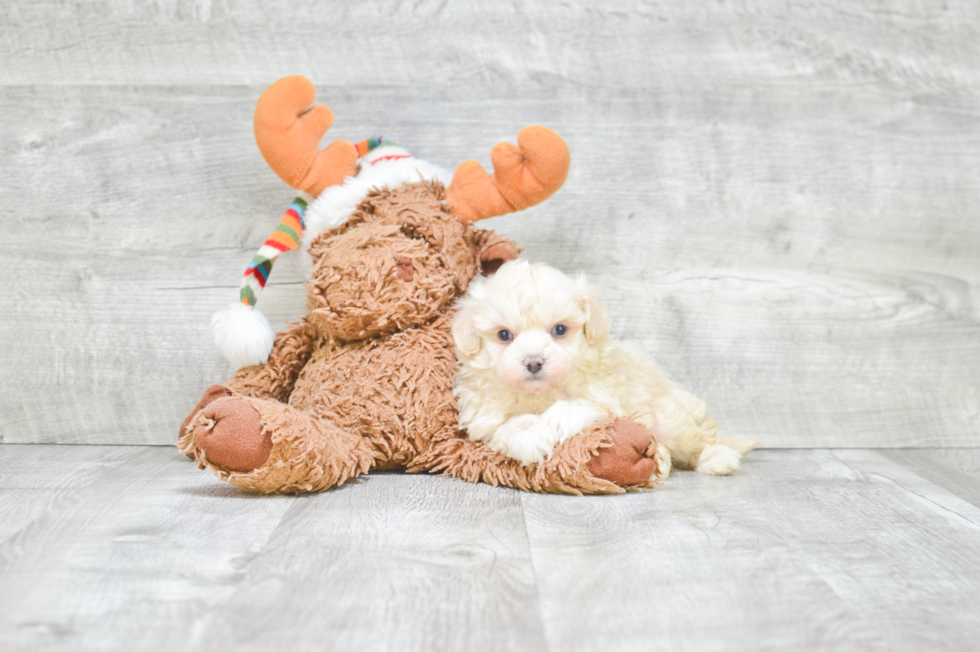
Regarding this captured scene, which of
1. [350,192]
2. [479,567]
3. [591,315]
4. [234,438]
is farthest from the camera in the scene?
[350,192]

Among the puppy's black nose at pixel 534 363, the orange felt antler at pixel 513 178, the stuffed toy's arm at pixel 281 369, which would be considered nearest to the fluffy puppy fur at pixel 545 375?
the puppy's black nose at pixel 534 363

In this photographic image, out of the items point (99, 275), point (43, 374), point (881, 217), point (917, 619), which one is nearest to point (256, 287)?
point (99, 275)

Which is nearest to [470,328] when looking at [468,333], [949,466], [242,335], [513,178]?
[468,333]

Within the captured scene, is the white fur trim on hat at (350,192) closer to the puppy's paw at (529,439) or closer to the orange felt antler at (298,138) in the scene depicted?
the orange felt antler at (298,138)

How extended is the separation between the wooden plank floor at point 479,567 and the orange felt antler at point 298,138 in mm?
445

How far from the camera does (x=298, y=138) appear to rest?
3.67 feet

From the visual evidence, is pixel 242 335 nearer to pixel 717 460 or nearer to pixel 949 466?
pixel 717 460

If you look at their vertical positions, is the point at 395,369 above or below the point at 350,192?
below

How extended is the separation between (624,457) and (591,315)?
0.62ft

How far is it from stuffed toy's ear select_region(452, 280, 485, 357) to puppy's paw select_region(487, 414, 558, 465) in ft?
0.36

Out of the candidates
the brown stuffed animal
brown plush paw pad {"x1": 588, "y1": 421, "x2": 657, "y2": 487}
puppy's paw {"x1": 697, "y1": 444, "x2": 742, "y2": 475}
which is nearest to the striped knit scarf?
the brown stuffed animal

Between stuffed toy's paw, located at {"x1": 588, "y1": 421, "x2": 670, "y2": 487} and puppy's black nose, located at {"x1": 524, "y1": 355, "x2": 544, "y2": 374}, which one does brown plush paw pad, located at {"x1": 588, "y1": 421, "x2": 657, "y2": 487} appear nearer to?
stuffed toy's paw, located at {"x1": 588, "y1": 421, "x2": 670, "y2": 487}

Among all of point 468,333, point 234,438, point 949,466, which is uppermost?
point 468,333

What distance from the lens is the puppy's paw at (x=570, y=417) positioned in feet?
3.25
